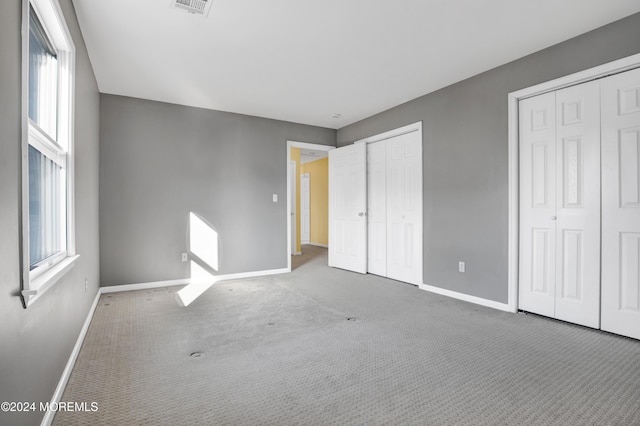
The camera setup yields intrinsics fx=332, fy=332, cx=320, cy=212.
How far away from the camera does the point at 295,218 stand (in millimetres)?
7887

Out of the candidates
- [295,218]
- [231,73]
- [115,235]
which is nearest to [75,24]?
[231,73]

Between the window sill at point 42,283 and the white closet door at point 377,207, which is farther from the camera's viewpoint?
the white closet door at point 377,207

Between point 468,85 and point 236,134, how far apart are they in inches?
127

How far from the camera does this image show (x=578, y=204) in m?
2.91

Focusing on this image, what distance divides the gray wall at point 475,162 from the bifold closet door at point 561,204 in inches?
7.5

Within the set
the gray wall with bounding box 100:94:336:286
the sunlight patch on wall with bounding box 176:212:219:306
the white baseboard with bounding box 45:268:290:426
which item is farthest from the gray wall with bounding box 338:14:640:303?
the sunlight patch on wall with bounding box 176:212:219:306

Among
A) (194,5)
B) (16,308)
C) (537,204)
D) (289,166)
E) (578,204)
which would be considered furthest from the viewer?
(289,166)

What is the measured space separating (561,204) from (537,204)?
204 millimetres

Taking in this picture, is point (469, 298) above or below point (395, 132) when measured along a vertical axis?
below

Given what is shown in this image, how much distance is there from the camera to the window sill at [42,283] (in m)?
1.29
